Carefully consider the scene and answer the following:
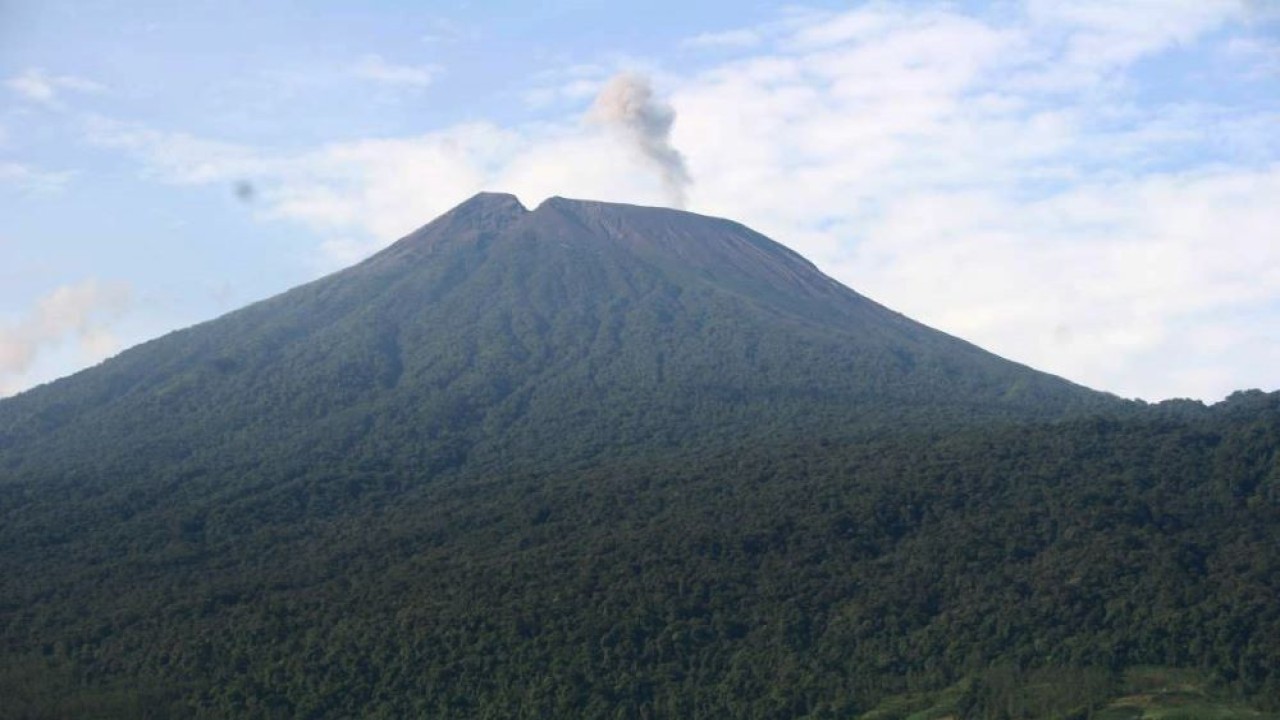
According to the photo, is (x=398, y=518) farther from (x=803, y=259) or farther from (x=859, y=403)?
(x=803, y=259)

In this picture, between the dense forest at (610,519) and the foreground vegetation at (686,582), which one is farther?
the dense forest at (610,519)

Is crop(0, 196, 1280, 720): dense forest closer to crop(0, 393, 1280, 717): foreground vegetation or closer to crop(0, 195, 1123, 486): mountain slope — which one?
crop(0, 393, 1280, 717): foreground vegetation

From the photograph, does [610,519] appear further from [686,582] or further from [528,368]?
[528,368]

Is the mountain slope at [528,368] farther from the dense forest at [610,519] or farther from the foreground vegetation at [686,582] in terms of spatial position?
the foreground vegetation at [686,582]

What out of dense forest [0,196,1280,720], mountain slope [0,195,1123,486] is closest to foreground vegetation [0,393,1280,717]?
dense forest [0,196,1280,720]

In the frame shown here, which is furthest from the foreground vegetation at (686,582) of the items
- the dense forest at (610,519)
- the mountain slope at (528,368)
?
the mountain slope at (528,368)

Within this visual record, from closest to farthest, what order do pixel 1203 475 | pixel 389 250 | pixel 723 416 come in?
pixel 1203 475, pixel 723 416, pixel 389 250

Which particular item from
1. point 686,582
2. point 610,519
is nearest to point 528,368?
point 610,519

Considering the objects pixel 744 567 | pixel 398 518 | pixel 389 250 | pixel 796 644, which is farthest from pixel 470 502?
pixel 389 250
